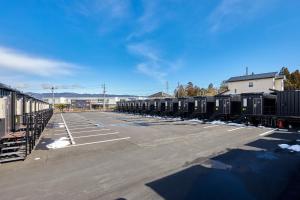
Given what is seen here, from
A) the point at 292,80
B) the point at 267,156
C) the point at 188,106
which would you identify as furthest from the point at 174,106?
the point at 292,80

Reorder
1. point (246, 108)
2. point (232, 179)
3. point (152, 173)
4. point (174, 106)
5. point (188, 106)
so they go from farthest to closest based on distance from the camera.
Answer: point (174, 106) < point (188, 106) < point (246, 108) < point (152, 173) < point (232, 179)

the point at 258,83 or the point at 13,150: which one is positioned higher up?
the point at 258,83

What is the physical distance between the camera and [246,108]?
1984 cm

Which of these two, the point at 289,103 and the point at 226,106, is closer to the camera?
the point at 289,103

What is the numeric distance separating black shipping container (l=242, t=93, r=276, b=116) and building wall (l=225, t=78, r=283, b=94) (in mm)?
12952

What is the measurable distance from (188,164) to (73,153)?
4.76 m

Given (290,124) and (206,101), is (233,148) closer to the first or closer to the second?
(290,124)

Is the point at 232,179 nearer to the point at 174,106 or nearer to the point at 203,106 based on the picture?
the point at 203,106

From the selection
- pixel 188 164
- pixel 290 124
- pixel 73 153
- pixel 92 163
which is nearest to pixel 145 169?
pixel 188 164

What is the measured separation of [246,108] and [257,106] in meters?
1.03

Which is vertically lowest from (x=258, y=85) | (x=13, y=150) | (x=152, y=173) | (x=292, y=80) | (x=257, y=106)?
(x=152, y=173)

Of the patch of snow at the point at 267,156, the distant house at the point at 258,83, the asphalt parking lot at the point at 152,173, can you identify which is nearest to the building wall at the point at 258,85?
the distant house at the point at 258,83

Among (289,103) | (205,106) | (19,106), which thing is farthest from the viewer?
(205,106)

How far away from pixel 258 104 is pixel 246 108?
1.16m
